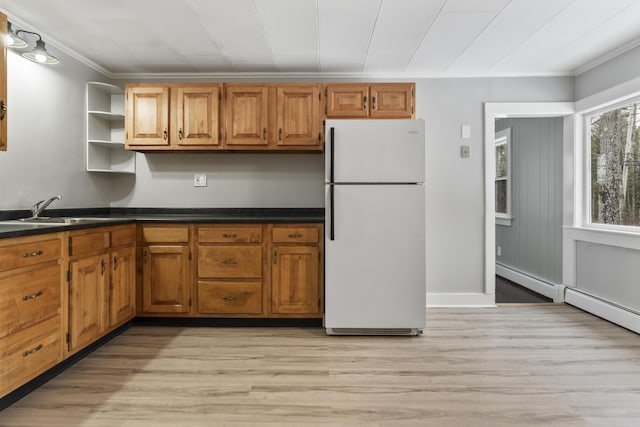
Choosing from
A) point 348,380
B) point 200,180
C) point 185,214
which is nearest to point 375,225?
point 348,380

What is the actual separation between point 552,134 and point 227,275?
368cm

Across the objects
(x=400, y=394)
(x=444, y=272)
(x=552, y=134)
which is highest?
(x=552, y=134)

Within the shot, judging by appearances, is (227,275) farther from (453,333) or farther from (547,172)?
(547,172)

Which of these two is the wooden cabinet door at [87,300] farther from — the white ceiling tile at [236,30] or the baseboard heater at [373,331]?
the white ceiling tile at [236,30]

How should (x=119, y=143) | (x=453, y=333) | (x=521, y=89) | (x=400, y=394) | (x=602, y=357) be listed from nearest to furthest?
(x=400, y=394), (x=602, y=357), (x=453, y=333), (x=119, y=143), (x=521, y=89)

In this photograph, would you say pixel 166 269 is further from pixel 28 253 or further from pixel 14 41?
Answer: pixel 14 41

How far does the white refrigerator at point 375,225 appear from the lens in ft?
9.14

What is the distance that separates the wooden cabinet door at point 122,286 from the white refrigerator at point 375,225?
5.03ft

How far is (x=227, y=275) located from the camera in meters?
3.00

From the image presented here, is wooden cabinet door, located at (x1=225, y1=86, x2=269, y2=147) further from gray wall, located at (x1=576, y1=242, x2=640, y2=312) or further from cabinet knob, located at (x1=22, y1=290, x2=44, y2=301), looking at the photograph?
gray wall, located at (x1=576, y1=242, x2=640, y2=312)

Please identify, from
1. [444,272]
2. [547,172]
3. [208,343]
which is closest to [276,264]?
[208,343]

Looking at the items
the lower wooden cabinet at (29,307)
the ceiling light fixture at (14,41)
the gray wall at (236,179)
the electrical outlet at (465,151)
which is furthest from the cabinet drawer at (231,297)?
the electrical outlet at (465,151)

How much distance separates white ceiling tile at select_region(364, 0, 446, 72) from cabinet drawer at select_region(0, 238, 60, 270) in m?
2.42

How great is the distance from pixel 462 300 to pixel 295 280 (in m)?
1.72
